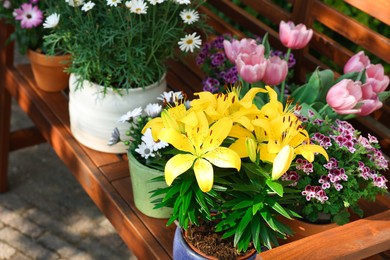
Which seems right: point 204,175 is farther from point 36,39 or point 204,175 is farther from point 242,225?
point 36,39

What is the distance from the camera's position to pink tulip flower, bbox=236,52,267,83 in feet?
5.98

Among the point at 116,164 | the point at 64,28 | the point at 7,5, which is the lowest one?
the point at 116,164

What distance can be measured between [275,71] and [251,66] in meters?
0.08

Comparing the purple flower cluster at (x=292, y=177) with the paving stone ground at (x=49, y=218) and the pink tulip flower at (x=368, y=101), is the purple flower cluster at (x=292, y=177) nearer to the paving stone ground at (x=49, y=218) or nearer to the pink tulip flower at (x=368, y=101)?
the pink tulip flower at (x=368, y=101)

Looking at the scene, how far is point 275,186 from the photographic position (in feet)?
4.86

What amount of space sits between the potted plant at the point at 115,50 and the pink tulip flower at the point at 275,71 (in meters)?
0.27

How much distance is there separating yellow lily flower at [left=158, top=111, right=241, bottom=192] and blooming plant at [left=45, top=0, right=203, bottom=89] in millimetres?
545

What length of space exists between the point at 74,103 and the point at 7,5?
0.66m

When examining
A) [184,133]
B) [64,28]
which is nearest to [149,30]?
[64,28]

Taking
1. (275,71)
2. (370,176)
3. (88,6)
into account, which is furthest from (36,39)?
(370,176)

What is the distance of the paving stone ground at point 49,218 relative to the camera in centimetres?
294

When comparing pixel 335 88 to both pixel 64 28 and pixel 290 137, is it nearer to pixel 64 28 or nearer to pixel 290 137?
pixel 290 137

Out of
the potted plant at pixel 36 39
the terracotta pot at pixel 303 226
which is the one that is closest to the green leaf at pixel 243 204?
the terracotta pot at pixel 303 226

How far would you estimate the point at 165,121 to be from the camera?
1.56 metres
